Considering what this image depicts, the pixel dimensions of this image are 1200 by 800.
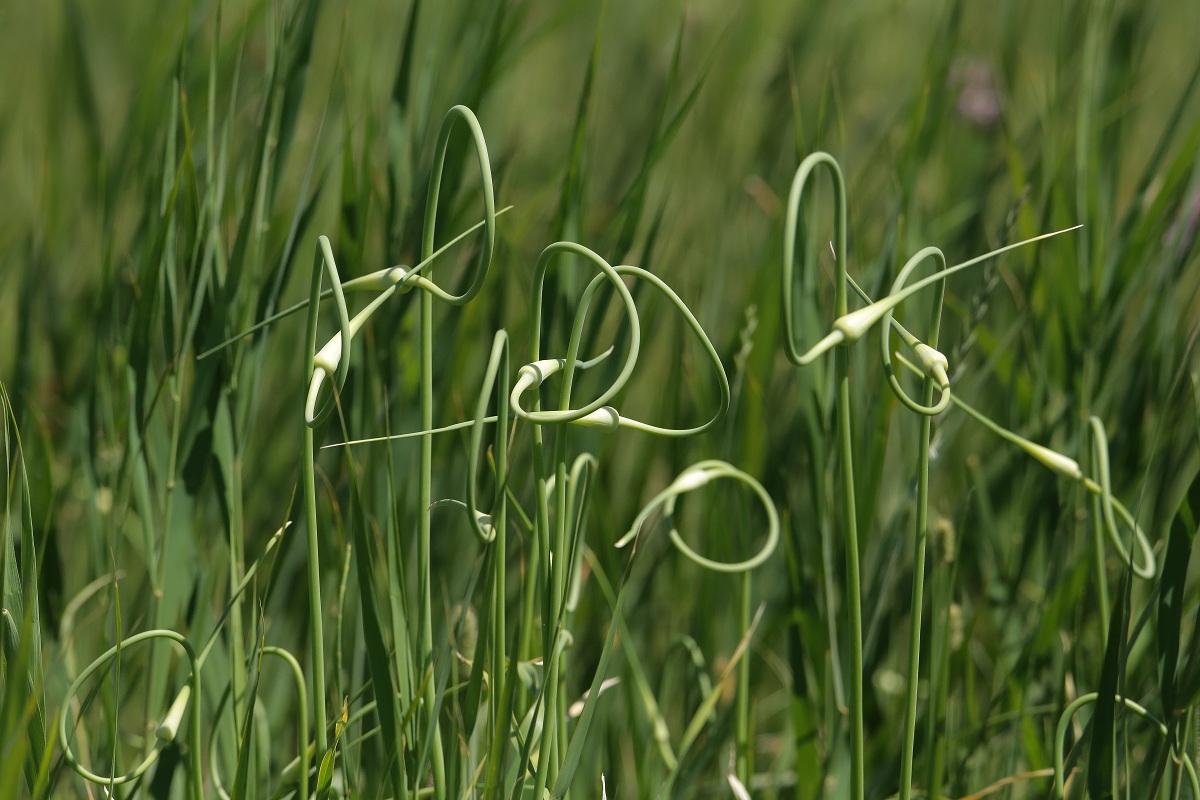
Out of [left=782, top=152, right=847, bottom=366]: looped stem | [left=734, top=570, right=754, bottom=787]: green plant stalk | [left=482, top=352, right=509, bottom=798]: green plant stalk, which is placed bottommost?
[left=734, top=570, right=754, bottom=787]: green plant stalk

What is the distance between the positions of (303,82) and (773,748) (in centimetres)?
60

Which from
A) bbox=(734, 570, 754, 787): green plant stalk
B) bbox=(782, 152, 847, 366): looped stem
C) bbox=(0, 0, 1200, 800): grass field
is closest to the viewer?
bbox=(782, 152, 847, 366): looped stem

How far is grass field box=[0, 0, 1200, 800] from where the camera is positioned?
434 mm

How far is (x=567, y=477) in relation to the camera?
0.53m

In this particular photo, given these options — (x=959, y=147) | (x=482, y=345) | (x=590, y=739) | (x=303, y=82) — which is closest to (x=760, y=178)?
(x=959, y=147)

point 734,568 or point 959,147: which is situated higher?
point 959,147

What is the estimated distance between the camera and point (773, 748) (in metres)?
0.82

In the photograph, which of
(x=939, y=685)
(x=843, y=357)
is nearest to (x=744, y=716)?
(x=939, y=685)

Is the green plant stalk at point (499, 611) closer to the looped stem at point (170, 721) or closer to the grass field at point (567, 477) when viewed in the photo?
the grass field at point (567, 477)

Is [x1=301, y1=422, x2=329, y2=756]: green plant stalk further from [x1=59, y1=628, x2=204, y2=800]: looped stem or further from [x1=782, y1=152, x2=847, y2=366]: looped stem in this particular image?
[x1=782, y1=152, x2=847, y2=366]: looped stem

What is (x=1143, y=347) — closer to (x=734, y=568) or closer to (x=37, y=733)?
(x=734, y=568)

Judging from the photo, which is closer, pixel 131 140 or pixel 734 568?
pixel 734 568

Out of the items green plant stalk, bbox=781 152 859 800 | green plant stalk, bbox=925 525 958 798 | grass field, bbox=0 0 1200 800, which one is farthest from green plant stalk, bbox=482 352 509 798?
green plant stalk, bbox=925 525 958 798

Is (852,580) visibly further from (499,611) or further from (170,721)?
(170,721)
